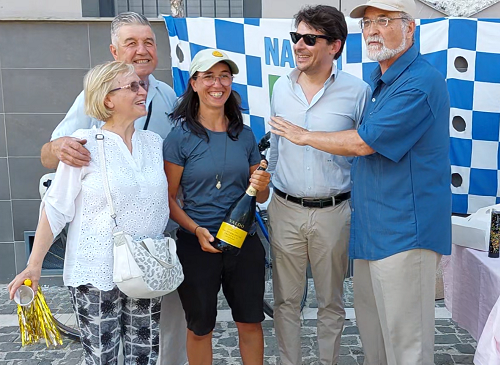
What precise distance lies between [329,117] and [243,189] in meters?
0.66

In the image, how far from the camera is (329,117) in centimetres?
273

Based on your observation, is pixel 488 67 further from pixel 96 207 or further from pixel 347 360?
pixel 96 207

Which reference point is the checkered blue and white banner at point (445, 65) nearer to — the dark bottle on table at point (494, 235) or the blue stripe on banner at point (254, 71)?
the blue stripe on banner at point (254, 71)

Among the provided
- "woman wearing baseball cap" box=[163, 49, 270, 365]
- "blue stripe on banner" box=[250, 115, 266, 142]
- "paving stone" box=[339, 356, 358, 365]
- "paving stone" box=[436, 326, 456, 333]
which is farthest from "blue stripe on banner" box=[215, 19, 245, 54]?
"paving stone" box=[436, 326, 456, 333]

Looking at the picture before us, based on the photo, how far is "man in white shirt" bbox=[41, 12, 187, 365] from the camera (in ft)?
8.82

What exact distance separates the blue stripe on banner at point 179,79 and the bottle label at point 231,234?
2.50 meters

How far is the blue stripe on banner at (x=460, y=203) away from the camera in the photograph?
15.1 feet

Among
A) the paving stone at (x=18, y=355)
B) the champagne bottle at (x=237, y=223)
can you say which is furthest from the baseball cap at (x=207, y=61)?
the paving stone at (x=18, y=355)

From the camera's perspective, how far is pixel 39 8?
15.7ft

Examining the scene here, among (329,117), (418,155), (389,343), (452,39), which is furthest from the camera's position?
(452,39)

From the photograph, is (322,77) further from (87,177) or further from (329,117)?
(87,177)

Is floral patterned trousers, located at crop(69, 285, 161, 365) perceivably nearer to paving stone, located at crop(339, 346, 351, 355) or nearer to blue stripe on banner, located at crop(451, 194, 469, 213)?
paving stone, located at crop(339, 346, 351, 355)

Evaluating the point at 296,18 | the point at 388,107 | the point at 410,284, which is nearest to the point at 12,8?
the point at 296,18

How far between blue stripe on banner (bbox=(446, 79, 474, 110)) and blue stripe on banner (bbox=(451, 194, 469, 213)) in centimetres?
85
